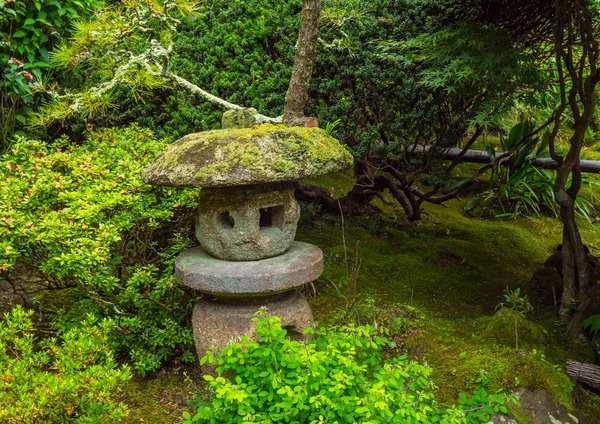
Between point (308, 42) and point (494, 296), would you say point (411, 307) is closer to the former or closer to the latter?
point (494, 296)

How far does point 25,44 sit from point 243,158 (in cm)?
299

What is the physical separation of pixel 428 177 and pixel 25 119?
394 centimetres

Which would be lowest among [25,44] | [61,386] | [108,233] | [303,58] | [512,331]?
[512,331]

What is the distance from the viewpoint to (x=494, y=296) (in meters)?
5.19

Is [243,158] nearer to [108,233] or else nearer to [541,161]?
[108,233]

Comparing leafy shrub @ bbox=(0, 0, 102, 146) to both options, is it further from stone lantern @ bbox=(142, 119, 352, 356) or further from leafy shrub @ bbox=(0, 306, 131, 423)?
leafy shrub @ bbox=(0, 306, 131, 423)

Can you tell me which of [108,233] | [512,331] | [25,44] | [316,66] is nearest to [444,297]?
[512,331]

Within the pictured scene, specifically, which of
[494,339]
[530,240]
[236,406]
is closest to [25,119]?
[236,406]

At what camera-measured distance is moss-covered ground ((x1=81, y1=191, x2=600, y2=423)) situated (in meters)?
3.59

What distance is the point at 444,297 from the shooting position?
5.14m

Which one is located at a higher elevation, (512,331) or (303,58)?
(303,58)

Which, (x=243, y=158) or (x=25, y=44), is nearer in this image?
(x=243, y=158)

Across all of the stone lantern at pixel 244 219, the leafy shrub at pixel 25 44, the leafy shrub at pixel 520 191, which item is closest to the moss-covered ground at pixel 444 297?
the leafy shrub at pixel 520 191

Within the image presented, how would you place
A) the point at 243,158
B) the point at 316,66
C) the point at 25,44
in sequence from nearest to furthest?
the point at 243,158, the point at 25,44, the point at 316,66
